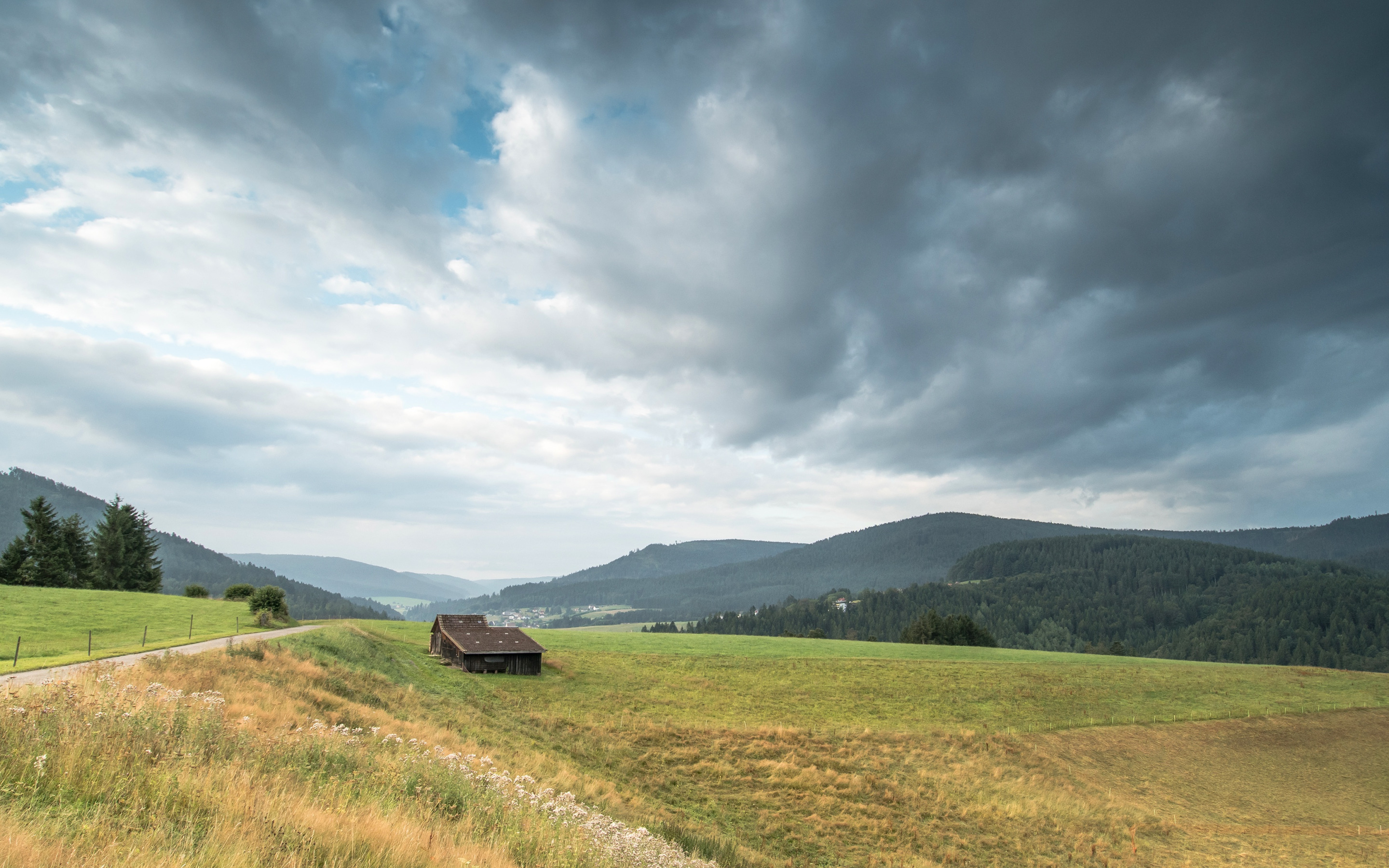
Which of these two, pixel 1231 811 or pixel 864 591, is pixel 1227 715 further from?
pixel 864 591

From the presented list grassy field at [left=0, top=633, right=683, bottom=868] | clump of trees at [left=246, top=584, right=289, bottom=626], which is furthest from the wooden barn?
grassy field at [left=0, top=633, right=683, bottom=868]

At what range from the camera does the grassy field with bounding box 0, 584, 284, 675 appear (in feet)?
91.5

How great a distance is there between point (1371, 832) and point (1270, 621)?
199m

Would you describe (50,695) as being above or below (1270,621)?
above

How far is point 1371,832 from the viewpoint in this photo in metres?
27.9

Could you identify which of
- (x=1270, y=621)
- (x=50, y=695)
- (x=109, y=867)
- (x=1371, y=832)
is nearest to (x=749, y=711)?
(x=1371, y=832)

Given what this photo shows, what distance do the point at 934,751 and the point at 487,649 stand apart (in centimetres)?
3118

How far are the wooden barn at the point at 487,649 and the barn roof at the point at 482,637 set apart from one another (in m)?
0.04

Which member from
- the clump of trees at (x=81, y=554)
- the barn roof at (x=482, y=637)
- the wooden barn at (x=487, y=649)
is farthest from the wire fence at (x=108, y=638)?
the clump of trees at (x=81, y=554)

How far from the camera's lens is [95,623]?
39.9m

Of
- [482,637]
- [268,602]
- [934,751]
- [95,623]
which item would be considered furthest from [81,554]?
[934,751]

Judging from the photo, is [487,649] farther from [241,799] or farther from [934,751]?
[241,799]

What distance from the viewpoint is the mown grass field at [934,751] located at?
73.6 ft

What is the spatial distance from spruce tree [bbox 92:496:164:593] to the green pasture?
101ft
